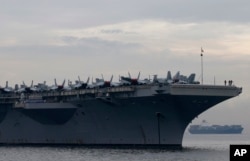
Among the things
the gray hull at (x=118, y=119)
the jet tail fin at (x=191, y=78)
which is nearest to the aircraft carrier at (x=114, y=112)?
the gray hull at (x=118, y=119)

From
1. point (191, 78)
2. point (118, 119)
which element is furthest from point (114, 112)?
point (191, 78)

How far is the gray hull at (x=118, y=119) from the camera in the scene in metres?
44.5

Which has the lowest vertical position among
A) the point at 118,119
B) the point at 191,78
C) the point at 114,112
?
the point at 118,119

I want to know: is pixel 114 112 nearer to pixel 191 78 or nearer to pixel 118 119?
pixel 118 119

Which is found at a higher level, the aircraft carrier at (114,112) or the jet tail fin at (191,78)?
the jet tail fin at (191,78)

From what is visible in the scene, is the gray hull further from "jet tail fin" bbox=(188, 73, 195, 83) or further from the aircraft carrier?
"jet tail fin" bbox=(188, 73, 195, 83)

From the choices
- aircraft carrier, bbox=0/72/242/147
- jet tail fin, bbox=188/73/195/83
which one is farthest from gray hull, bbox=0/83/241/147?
jet tail fin, bbox=188/73/195/83

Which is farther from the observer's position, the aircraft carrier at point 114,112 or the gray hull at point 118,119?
the gray hull at point 118,119

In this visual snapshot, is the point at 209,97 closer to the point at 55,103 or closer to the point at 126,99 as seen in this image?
the point at 126,99

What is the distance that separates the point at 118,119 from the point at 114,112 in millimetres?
753

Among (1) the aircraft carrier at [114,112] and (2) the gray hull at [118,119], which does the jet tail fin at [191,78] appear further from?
(2) the gray hull at [118,119]

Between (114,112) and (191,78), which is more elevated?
(191,78)

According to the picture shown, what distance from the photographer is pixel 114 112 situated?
156 feet

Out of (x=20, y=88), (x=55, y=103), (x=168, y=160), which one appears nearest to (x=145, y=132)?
(x=55, y=103)
